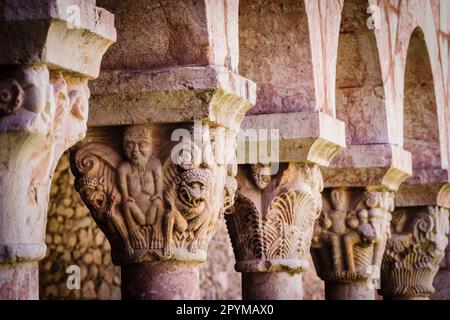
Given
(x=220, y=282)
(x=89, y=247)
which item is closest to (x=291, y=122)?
(x=89, y=247)

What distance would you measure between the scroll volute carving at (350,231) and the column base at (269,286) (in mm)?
1232

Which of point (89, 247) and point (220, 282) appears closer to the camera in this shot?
point (89, 247)

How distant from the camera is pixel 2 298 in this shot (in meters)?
4.10

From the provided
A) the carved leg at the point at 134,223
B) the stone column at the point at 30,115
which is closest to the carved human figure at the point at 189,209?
the carved leg at the point at 134,223

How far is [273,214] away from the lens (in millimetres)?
7160

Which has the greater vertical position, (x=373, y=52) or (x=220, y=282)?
(x=373, y=52)

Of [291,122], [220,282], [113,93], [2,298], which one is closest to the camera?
[2,298]

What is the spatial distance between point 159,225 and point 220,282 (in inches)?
358

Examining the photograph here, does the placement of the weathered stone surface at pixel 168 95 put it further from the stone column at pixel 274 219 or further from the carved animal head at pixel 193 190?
the stone column at pixel 274 219

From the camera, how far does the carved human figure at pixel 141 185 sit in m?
5.61

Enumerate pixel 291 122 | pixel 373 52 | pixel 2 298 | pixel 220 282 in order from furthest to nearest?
pixel 220 282
pixel 373 52
pixel 291 122
pixel 2 298

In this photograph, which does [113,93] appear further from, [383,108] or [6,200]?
[383,108]

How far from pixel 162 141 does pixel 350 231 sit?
3.06m
